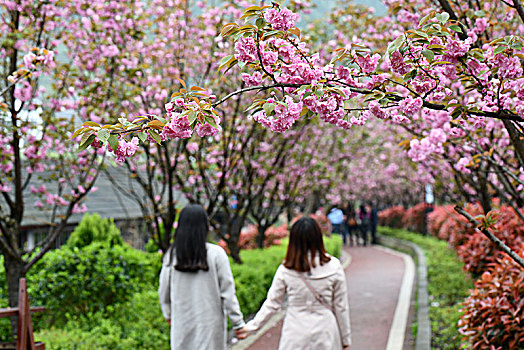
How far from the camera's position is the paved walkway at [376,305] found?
21.4ft

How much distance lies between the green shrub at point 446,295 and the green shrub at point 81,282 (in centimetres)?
381

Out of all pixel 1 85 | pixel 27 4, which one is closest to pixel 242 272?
pixel 1 85

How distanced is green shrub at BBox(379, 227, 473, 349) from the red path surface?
0.70 metres

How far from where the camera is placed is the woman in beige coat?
12.3 ft

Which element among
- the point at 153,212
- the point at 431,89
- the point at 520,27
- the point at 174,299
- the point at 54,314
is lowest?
the point at 54,314

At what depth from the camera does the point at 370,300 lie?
30.7ft

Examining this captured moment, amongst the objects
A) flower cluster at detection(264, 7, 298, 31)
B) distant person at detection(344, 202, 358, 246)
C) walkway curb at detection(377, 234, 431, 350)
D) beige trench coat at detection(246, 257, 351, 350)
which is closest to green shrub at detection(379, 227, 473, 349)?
walkway curb at detection(377, 234, 431, 350)

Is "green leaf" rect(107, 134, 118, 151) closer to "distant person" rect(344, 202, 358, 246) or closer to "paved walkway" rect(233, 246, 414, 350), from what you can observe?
"paved walkway" rect(233, 246, 414, 350)

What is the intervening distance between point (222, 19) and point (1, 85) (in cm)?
301

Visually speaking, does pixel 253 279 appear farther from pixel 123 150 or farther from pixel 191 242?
pixel 123 150

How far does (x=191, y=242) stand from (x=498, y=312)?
2401mm

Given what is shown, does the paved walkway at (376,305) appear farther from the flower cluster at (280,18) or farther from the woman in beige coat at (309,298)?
the flower cluster at (280,18)

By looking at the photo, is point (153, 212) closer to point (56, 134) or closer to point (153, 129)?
point (56, 134)

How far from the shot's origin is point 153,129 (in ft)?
5.73
